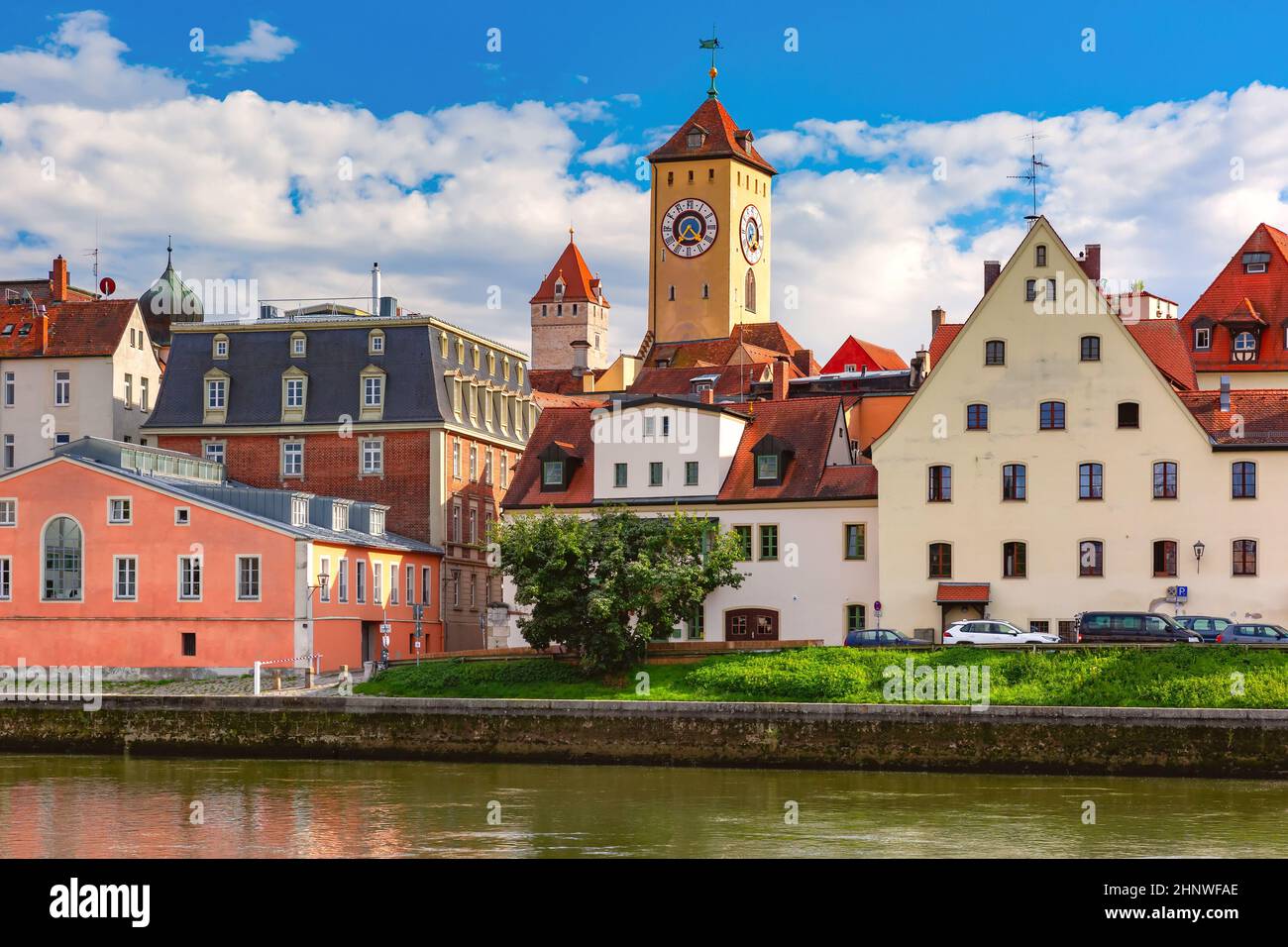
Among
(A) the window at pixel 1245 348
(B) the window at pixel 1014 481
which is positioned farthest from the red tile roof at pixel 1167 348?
(B) the window at pixel 1014 481

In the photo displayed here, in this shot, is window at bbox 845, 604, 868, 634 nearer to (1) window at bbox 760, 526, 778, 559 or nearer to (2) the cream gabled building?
(2) the cream gabled building

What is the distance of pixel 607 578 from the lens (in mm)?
59000

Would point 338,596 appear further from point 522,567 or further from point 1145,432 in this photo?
point 1145,432

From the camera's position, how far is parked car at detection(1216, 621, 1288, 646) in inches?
2160

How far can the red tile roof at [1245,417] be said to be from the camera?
61469 mm

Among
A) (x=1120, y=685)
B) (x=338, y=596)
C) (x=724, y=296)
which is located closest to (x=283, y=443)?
(x=338, y=596)

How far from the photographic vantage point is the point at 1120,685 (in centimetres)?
5119

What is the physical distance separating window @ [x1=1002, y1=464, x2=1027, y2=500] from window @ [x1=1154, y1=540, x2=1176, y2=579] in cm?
472

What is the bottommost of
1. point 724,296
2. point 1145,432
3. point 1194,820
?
point 1194,820

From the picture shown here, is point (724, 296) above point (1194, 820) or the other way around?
above

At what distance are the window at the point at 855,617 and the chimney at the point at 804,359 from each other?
61.7 m

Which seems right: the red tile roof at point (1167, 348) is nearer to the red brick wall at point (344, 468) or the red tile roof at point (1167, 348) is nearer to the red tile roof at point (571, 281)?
the red brick wall at point (344, 468)

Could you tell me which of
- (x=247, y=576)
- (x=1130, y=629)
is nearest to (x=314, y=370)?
(x=247, y=576)
